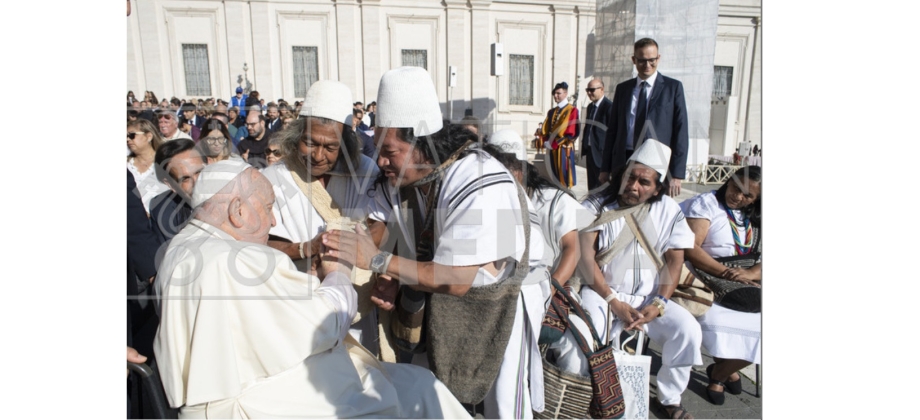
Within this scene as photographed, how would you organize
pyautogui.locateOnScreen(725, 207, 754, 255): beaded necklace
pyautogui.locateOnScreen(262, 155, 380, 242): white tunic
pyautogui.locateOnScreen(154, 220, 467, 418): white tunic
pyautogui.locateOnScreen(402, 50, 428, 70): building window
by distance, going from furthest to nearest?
pyautogui.locateOnScreen(402, 50, 428, 70): building window, pyautogui.locateOnScreen(725, 207, 754, 255): beaded necklace, pyautogui.locateOnScreen(262, 155, 380, 242): white tunic, pyautogui.locateOnScreen(154, 220, 467, 418): white tunic

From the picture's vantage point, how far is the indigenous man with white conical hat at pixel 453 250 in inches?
76.0

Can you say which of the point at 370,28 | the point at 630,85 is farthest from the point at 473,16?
the point at 630,85

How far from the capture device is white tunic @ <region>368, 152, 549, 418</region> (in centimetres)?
190

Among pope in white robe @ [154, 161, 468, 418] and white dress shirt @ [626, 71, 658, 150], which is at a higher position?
white dress shirt @ [626, 71, 658, 150]

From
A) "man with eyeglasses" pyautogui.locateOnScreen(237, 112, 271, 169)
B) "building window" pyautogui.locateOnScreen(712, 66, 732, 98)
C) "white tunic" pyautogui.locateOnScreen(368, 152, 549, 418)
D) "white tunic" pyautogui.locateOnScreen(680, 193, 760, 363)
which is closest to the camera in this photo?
"white tunic" pyautogui.locateOnScreen(368, 152, 549, 418)

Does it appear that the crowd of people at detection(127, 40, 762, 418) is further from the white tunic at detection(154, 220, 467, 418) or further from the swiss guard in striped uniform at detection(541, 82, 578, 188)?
the swiss guard in striped uniform at detection(541, 82, 578, 188)

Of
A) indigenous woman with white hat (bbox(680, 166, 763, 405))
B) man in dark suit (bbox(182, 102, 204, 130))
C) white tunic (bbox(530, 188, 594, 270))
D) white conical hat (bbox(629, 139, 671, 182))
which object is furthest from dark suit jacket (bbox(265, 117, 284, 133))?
indigenous woman with white hat (bbox(680, 166, 763, 405))

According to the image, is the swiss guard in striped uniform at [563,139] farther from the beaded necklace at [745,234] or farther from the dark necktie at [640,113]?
the beaded necklace at [745,234]

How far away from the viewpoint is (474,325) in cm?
217

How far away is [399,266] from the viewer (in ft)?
6.38

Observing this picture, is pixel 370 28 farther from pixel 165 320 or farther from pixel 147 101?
pixel 165 320

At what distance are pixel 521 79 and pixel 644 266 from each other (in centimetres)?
1977

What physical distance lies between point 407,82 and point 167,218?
2.08 metres

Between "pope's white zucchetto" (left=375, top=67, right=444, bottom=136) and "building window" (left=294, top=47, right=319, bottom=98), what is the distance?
1992 cm
